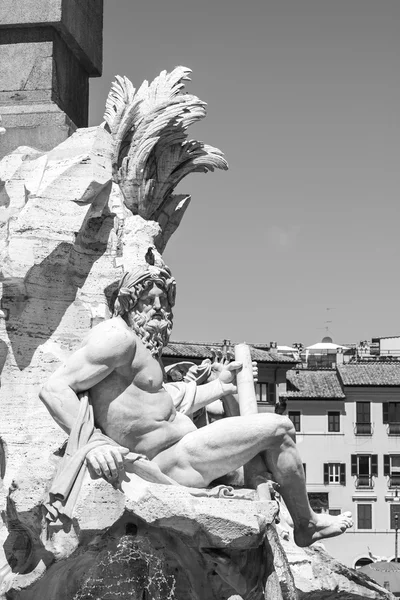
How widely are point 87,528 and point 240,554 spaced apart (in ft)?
4.01

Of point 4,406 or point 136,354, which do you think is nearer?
point 136,354

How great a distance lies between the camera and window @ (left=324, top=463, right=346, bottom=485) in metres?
45.4

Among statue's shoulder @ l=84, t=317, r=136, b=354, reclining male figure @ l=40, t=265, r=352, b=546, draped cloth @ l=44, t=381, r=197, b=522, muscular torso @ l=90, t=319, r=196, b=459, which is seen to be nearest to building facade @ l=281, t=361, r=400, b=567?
reclining male figure @ l=40, t=265, r=352, b=546

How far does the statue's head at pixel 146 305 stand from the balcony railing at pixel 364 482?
122 ft

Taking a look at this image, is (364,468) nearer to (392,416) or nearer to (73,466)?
(392,416)

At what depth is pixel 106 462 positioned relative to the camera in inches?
313

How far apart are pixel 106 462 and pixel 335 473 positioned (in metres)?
38.7

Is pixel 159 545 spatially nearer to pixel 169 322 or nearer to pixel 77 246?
pixel 169 322

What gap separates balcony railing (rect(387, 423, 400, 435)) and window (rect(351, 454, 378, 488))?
1.19 metres

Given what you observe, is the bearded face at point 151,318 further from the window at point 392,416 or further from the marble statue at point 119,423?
the window at point 392,416

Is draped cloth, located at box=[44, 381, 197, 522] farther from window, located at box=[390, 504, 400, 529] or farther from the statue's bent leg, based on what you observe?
window, located at box=[390, 504, 400, 529]

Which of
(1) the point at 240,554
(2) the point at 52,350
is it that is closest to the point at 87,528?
(1) the point at 240,554

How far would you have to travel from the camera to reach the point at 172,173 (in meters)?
12.2

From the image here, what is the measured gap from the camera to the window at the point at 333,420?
46.3 metres
